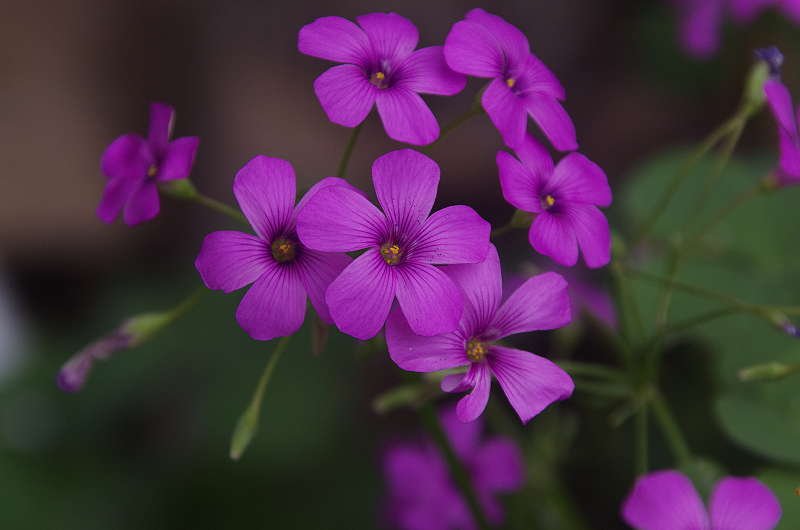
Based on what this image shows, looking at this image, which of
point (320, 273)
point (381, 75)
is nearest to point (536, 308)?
point (320, 273)

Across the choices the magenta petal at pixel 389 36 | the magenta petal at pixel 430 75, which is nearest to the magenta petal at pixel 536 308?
the magenta petal at pixel 430 75

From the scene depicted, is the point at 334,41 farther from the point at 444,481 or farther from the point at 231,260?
the point at 444,481

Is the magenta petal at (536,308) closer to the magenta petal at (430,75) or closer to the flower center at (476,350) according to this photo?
the flower center at (476,350)

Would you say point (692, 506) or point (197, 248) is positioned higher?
point (692, 506)

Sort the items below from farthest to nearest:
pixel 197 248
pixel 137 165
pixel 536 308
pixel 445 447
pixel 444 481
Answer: pixel 197 248 → pixel 444 481 → pixel 445 447 → pixel 137 165 → pixel 536 308

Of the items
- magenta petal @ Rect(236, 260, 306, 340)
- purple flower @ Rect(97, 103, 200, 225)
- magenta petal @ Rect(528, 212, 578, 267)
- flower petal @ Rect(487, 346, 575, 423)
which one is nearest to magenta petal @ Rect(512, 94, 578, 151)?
magenta petal @ Rect(528, 212, 578, 267)

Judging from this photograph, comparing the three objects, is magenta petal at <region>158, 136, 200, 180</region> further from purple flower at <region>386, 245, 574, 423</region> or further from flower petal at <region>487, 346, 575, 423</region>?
flower petal at <region>487, 346, 575, 423</region>
